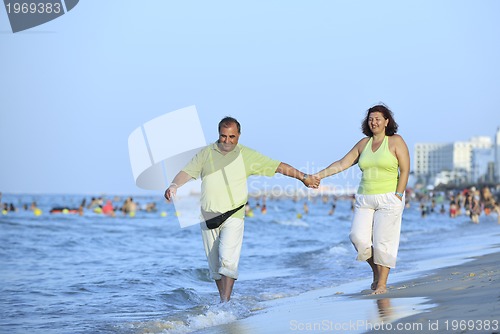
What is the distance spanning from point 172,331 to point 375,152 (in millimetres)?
2516

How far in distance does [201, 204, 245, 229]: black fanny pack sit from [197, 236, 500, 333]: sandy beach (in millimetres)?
914

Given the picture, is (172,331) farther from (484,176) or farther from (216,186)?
(484,176)

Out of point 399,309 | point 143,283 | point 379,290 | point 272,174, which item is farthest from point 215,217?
point 143,283

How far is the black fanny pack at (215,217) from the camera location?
7328 mm

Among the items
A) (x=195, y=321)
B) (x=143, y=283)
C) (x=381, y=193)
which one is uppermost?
(x=381, y=193)

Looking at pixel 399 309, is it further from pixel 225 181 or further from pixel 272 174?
pixel 225 181

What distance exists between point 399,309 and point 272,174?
6.17 ft

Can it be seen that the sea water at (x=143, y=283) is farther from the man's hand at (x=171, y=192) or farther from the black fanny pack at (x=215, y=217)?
the man's hand at (x=171, y=192)

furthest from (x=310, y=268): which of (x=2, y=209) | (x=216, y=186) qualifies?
(x=2, y=209)

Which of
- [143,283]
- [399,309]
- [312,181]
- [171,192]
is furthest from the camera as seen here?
[143,283]

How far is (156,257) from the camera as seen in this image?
56.9 ft

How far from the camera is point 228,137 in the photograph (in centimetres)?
729

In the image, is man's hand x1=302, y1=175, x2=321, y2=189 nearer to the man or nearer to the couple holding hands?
the couple holding hands

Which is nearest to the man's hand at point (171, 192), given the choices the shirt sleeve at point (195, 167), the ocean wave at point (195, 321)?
the shirt sleeve at point (195, 167)
